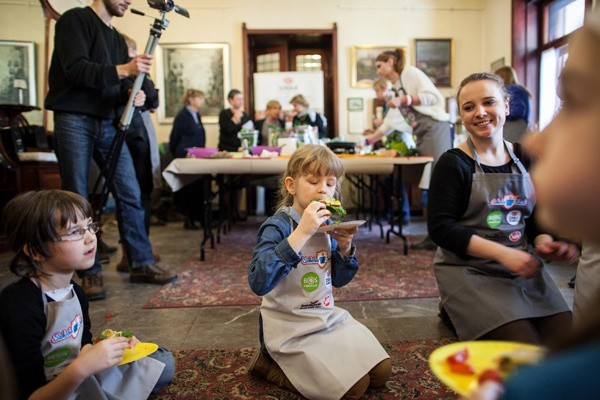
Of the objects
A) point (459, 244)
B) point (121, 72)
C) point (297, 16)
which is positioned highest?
point (297, 16)

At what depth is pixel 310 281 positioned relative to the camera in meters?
1.51

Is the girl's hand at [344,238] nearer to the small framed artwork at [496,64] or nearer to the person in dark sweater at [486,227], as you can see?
the person in dark sweater at [486,227]

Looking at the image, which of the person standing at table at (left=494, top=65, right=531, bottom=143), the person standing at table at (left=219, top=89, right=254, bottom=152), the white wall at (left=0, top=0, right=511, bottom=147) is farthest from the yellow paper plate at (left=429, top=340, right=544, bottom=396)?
the white wall at (left=0, top=0, right=511, bottom=147)

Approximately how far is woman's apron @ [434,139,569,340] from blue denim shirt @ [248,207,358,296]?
46 centimetres

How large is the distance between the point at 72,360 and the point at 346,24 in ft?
21.9

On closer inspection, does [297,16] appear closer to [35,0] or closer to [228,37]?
[228,37]

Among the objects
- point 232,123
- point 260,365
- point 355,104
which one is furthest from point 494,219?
point 355,104

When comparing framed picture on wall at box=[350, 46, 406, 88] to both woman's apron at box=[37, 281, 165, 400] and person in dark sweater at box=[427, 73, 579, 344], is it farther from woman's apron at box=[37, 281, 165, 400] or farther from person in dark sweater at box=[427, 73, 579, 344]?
woman's apron at box=[37, 281, 165, 400]

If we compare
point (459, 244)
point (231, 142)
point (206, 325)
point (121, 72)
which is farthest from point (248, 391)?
point (231, 142)

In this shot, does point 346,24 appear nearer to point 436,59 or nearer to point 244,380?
point 436,59

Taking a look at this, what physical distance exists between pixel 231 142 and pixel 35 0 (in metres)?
2.64

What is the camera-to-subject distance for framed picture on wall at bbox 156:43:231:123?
269 inches

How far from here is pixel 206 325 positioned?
7.04 ft

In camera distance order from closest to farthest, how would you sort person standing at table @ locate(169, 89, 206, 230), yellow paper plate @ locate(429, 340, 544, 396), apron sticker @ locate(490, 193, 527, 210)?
yellow paper plate @ locate(429, 340, 544, 396)
apron sticker @ locate(490, 193, 527, 210)
person standing at table @ locate(169, 89, 206, 230)
